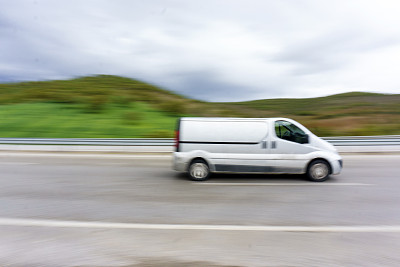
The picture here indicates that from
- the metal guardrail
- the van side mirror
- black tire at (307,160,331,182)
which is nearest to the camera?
black tire at (307,160,331,182)

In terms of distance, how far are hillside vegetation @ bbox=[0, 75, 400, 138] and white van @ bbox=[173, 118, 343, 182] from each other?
1015 cm

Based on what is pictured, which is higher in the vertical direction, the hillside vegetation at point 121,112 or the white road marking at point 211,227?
the hillside vegetation at point 121,112

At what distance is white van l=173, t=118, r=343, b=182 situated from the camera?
7121mm

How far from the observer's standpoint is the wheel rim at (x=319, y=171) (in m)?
7.09

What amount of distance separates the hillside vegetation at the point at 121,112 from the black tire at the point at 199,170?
33.5ft

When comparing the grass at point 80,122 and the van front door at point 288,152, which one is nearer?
the van front door at point 288,152

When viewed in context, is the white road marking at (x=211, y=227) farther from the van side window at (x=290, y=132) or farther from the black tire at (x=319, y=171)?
the van side window at (x=290, y=132)

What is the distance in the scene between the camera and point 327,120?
2325cm

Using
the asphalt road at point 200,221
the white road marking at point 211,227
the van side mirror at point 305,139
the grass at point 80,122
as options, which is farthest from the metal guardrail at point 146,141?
the white road marking at point 211,227

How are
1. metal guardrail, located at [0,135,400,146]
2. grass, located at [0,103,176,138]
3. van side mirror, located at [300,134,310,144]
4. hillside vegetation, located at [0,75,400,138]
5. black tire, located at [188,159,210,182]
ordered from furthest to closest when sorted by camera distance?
1. hillside vegetation, located at [0,75,400,138]
2. grass, located at [0,103,176,138]
3. metal guardrail, located at [0,135,400,146]
4. black tire, located at [188,159,210,182]
5. van side mirror, located at [300,134,310,144]

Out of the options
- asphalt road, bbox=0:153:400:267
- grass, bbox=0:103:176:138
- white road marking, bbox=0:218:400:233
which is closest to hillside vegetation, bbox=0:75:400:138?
grass, bbox=0:103:176:138

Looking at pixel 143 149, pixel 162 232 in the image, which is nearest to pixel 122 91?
pixel 143 149

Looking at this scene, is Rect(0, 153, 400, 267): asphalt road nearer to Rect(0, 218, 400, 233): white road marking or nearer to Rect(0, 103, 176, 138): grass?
Rect(0, 218, 400, 233): white road marking

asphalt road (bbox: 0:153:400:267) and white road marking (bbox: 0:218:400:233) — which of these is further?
white road marking (bbox: 0:218:400:233)
